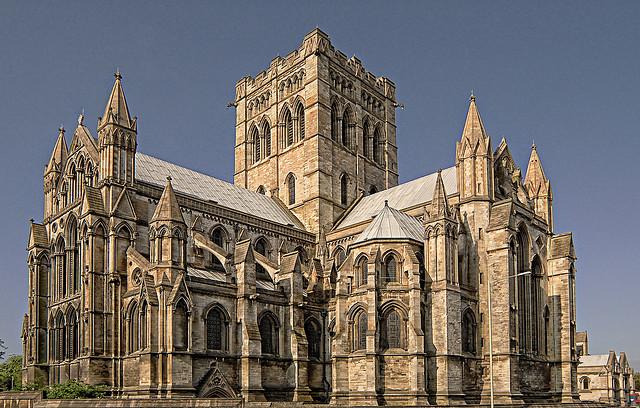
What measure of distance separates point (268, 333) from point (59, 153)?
22.4 metres

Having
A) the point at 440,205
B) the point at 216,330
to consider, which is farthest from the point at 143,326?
the point at 440,205

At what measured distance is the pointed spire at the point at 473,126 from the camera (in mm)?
53781

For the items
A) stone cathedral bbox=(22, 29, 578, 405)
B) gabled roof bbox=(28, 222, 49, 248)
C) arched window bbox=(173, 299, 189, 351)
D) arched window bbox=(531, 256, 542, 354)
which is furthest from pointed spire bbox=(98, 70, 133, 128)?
arched window bbox=(531, 256, 542, 354)

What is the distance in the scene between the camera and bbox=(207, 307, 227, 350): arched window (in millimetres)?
44875

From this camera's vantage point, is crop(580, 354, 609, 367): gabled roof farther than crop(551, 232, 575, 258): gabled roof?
Yes

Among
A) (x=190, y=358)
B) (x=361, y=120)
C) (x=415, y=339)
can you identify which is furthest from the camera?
(x=361, y=120)

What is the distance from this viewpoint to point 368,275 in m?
47.3

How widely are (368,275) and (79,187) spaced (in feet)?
72.8

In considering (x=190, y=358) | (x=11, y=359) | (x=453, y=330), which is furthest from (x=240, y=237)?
(x=11, y=359)

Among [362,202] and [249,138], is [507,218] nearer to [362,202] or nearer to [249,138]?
[362,202]

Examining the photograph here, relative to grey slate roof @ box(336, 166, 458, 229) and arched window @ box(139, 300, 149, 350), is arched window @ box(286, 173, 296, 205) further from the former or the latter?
arched window @ box(139, 300, 149, 350)

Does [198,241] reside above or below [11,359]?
above

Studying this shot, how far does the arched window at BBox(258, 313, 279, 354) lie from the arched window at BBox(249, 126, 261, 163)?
1102 inches

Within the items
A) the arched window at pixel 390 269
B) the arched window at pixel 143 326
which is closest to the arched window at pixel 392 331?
the arched window at pixel 390 269
